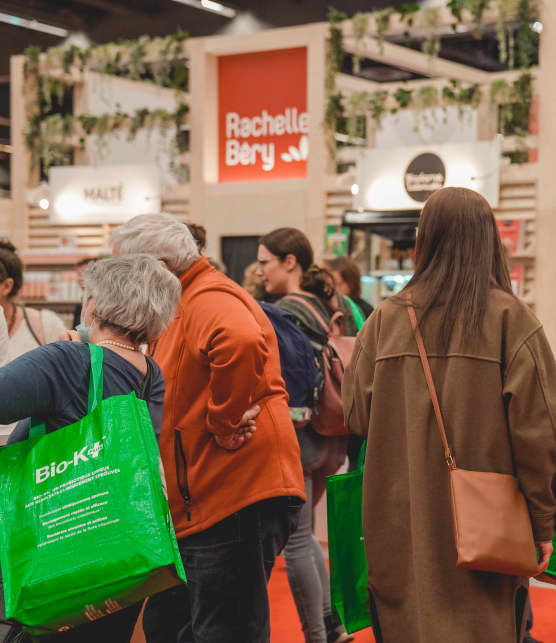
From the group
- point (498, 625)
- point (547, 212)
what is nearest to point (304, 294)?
point (498, 625)

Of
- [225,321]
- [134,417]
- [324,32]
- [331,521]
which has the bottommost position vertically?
[331,521]

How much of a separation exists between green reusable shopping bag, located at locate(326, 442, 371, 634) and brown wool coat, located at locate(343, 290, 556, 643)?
190mm

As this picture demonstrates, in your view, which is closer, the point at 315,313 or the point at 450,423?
the point at 450,423

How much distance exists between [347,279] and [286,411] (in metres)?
2.87

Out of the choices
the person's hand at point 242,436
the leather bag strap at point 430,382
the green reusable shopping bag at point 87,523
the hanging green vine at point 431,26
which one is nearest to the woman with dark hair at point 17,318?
the person's hand at point 242,436

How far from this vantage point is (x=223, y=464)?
2.62 meters

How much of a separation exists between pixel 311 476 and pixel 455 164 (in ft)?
20.4

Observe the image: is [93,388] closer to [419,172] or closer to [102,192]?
[419,172]

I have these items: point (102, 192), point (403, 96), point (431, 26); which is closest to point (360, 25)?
point (431, 26)

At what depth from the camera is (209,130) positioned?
10.8m

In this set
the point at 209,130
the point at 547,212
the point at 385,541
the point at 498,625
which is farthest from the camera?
the point at 209,130

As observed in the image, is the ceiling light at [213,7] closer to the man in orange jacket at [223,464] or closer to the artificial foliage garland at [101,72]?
the artificial foliage garland at [101,72]

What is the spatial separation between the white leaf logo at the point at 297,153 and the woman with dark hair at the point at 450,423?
831 cm

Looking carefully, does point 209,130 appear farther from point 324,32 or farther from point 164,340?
point 164,340
